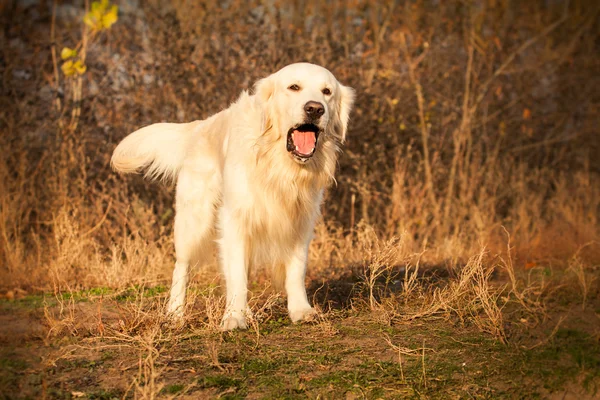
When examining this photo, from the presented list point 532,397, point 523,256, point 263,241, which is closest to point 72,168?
point 263,241

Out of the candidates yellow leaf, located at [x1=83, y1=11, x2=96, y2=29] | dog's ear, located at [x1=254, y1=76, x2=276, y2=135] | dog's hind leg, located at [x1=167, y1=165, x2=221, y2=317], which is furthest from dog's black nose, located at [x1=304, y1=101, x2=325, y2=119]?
yellow leaf, located at [x1=83, y1=11, x2=96, y2=29]

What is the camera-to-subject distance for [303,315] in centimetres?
402

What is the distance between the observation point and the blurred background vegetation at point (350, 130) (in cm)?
640

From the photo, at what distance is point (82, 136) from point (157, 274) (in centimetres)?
218

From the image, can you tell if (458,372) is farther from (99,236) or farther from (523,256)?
(99,236)

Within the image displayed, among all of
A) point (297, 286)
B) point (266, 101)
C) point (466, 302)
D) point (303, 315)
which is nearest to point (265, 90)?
point (266, 101)

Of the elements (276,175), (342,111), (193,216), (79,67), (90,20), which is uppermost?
(90,20)

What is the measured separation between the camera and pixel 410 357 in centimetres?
329

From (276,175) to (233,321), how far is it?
0.89 m

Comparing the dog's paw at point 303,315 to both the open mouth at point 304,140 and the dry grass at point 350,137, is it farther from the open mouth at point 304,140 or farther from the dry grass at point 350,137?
the open mouth at point 304,140

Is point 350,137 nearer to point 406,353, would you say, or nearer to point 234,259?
point 234,259

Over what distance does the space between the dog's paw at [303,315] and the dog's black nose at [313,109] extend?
1.13m

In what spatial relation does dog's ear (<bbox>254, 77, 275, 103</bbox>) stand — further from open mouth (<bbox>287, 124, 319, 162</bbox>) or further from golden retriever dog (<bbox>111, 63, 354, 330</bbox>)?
open mouth (<bbox>287, 124, 319, 162</bbox>)

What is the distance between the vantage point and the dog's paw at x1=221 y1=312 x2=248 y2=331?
12.3ft
